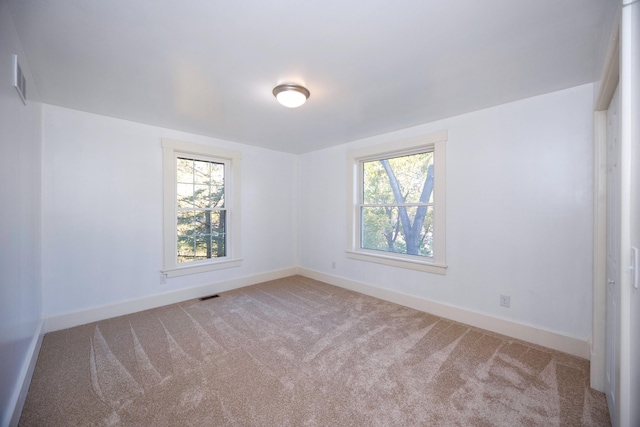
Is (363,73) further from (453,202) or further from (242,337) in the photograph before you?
(242,337)

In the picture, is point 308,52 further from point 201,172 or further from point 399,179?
point 201,172

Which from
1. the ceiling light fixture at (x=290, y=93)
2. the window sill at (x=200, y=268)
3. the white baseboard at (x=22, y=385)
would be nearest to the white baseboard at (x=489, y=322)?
the window sill at (x=200, y=268)

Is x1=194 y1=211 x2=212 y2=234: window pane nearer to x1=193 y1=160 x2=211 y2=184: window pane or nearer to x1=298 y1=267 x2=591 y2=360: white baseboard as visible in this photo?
x1=193 y1=160 x2=211 y2=184: window pane

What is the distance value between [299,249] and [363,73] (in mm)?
3562

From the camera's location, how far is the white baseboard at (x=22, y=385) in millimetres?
1467

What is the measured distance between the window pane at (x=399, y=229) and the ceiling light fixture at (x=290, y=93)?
2.07 meters

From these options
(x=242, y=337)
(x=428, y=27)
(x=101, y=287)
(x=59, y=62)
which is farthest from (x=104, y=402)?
(x=428, y=27)

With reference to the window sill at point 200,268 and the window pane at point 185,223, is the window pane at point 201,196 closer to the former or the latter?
the window pane at point 185,223

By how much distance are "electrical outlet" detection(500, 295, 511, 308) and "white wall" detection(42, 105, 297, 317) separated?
373 cm

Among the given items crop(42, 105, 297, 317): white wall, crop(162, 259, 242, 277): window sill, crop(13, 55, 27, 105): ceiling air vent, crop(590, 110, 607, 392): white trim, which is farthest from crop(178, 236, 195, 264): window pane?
crop(590, 110, 607, 392): white trim

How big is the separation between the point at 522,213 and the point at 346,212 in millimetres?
2274

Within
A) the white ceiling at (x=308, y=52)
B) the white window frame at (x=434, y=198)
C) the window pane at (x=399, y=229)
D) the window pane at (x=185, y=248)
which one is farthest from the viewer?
the window pane at (x=185, y=248)

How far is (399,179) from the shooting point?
3.67 meters

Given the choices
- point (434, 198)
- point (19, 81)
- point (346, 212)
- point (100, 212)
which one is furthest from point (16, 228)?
point (434, 198)
